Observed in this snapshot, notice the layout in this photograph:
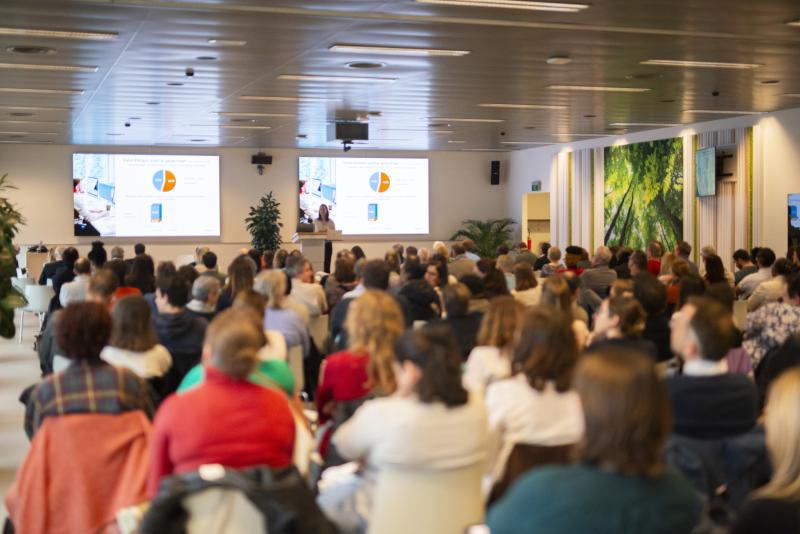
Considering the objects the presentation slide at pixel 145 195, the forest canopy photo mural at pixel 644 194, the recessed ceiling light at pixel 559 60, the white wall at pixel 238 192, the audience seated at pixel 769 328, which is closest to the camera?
the audience seated at pixel 769 328

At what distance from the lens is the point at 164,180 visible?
23.9 m

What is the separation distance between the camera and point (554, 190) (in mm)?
23859

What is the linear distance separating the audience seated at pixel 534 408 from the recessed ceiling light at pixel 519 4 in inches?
169

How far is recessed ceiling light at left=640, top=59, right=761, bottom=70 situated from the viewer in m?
10.6

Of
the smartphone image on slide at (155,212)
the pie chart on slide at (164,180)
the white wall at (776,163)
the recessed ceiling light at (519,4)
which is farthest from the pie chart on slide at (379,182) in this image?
the recessed ceiling light at (519,4)

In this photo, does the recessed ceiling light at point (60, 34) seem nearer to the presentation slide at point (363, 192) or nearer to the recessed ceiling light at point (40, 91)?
the recessed ceiling light at point (40, 91)

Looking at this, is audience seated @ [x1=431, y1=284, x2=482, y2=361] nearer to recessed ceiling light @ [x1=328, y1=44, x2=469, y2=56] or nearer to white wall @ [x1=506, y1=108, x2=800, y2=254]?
recessed ceiling light @ [x1=328, y1=44, x2=469, y2=56]

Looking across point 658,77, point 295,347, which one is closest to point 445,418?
point 295,347

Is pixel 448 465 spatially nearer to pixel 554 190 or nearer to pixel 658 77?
pixel 658 77

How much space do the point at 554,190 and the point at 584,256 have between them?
33.6 ft

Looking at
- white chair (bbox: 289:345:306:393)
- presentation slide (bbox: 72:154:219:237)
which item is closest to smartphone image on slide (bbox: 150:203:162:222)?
presentation slide (bbox: 72:154:219:237)

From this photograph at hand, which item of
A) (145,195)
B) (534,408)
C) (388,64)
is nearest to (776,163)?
(388,64)

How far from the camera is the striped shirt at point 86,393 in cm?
388

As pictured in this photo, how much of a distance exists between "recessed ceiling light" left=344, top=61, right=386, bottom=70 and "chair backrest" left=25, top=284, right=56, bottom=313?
5.03 m
